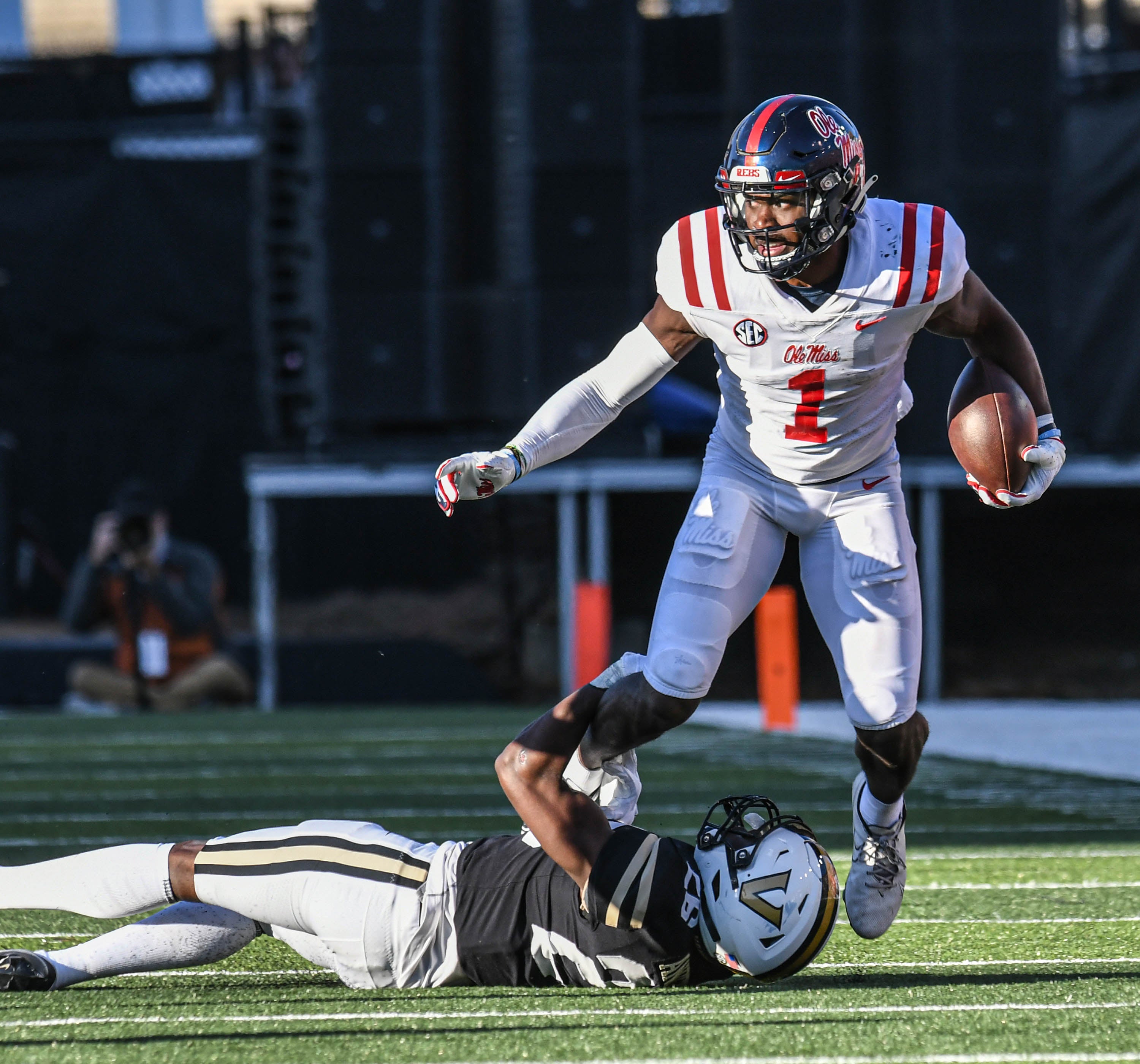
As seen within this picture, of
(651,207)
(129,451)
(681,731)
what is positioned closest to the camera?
(681,731)

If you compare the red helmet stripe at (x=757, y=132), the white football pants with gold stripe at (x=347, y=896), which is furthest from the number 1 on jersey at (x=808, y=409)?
the white football pants with gold stripe at (x=347, y=896)

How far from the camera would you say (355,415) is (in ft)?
37.6

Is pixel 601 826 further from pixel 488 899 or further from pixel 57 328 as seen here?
pixel 57 328

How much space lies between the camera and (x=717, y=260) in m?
3.88

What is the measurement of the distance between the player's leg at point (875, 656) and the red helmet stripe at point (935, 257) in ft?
1.48

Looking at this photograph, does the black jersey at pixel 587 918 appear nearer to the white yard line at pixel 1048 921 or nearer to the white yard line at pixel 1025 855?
the white yard line at pixel 1048 921

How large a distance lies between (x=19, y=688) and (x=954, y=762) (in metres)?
6.24

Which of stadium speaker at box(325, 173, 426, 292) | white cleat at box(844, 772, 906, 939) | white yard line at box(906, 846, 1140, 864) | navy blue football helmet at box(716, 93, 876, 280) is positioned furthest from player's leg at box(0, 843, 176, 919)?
stadium speaker at box(325, 173, 426, 292)

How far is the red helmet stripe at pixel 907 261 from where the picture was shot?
3803 millimetres

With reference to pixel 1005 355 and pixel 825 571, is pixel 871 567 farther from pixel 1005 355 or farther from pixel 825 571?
pixel 1005 355

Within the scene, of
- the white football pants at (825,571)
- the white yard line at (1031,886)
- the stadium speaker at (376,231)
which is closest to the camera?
the white football pants at (825,571)

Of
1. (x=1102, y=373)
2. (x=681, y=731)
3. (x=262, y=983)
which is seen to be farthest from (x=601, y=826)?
(x=1102, y=373)

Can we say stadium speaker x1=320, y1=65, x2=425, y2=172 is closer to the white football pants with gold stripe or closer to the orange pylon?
the orange pylon

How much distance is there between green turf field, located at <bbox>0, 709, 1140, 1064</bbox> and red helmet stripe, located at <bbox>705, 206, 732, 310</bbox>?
4.48 feet
